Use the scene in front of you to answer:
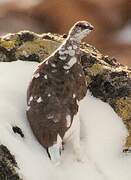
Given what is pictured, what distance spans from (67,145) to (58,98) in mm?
448

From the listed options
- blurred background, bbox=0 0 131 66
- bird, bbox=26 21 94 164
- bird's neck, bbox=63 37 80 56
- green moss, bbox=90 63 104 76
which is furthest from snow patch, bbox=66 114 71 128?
blurred background, bbox=0 0 131 66

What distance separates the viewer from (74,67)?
6570 mm

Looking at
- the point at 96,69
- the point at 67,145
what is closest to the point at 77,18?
the point at 96,69

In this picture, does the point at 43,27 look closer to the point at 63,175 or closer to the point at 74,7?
the point at 74,7

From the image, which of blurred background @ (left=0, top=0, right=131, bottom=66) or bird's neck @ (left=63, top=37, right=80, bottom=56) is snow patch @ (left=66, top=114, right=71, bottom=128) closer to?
bird's neck @ (left=63, top=37, right=80, bottom=56)

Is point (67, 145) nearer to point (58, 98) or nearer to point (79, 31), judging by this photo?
point (58, 98)

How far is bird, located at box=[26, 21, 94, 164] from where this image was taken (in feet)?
20.8

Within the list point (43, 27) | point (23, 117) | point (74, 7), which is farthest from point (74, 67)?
point (74, 7)

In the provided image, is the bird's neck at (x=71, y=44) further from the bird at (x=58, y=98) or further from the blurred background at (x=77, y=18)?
the blurred background at (x=77, y=18)

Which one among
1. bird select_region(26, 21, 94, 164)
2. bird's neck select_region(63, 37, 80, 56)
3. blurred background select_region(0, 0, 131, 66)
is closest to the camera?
bird select_region(26, 21, 94, 164)

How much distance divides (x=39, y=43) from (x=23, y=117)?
1.32 meters

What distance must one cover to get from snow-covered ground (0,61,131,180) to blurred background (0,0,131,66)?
10.1 meters

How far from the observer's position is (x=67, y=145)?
6.54 m

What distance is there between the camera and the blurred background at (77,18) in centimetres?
1800
